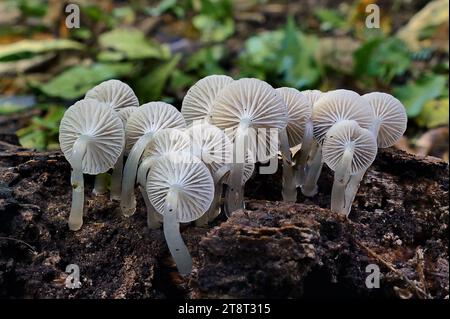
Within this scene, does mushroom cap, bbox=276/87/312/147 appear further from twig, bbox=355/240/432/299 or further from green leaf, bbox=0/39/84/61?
green leaf, bbox=0/39/84/61

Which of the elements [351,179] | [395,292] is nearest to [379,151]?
[351,179]

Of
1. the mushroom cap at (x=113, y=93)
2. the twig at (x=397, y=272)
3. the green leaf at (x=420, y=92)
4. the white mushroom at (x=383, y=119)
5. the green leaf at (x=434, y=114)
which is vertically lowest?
the twig at (x=397, y=272)

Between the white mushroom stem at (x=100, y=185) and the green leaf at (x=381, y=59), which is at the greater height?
the green leaf at (x=381, y=59)

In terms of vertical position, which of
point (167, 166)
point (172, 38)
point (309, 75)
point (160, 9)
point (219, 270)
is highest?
point (160, 9)

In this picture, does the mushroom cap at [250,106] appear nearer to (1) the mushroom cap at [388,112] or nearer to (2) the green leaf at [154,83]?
(1) the mushroom cap at [388,112]

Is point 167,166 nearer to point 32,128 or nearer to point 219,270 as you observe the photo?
point 219,270

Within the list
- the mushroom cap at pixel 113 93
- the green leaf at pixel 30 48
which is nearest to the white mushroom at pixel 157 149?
the mushroom cap at pixel 113 93
